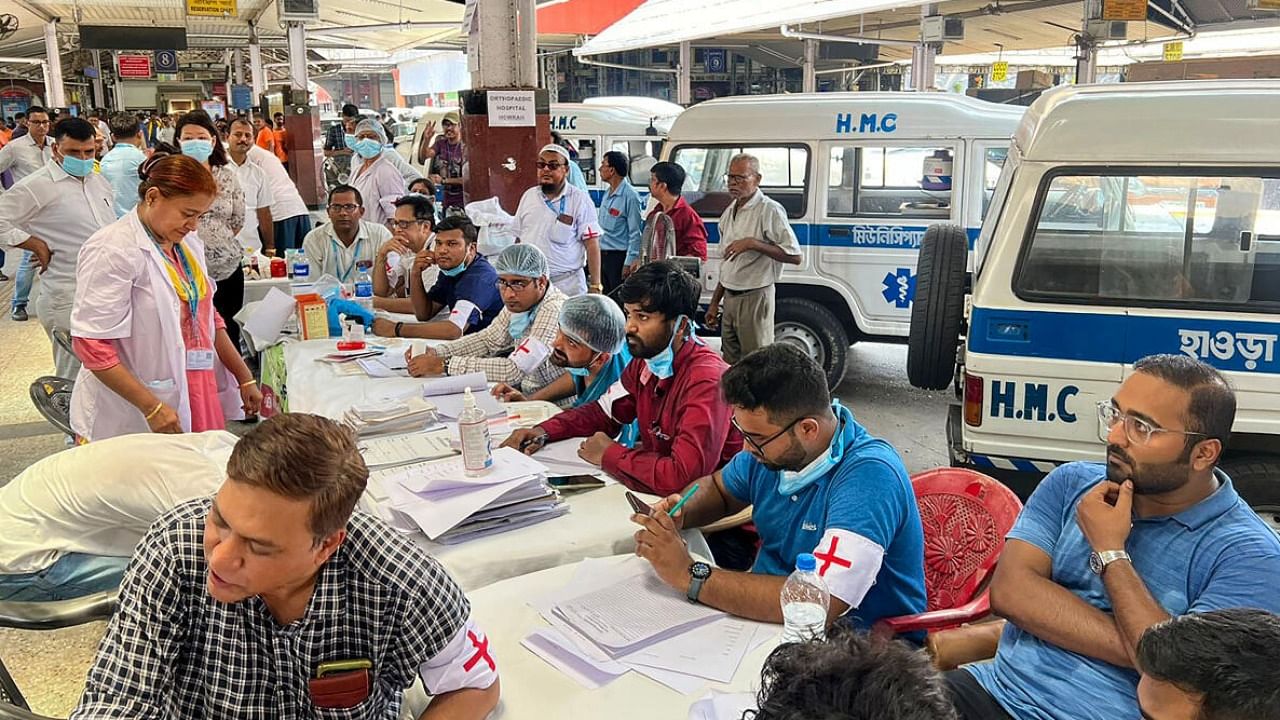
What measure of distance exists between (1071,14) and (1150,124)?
13.5 metres

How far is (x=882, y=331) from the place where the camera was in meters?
6.67

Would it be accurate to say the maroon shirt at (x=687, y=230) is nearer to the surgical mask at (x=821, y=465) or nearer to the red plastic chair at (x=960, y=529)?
the red plastic chair at (x=960, y=529)

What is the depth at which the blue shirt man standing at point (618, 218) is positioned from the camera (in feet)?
26.2

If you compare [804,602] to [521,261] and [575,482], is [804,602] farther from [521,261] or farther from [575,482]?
[521,261]

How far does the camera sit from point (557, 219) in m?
6.63

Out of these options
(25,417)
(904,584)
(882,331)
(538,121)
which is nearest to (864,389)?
(882,331)

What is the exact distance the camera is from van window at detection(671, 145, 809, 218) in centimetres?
672

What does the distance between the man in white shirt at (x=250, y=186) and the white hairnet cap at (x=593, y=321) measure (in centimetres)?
484

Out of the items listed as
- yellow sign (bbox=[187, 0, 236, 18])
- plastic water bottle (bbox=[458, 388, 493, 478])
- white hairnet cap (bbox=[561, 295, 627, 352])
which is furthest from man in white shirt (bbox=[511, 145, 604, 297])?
yellow sign (bbox=[187, 0, 236, 18])

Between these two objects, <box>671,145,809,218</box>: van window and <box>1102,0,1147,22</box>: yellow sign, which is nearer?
<box>671,145,809,218</box>: van window

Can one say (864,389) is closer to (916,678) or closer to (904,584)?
(904,584)

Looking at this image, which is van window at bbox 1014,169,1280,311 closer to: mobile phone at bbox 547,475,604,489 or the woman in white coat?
mobile phone at bbox 547,475,604,489

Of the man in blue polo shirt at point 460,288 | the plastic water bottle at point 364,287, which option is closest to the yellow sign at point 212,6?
the plastic water bottle at point 364,287

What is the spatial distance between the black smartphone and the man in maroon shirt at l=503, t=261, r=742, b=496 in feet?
0.28
